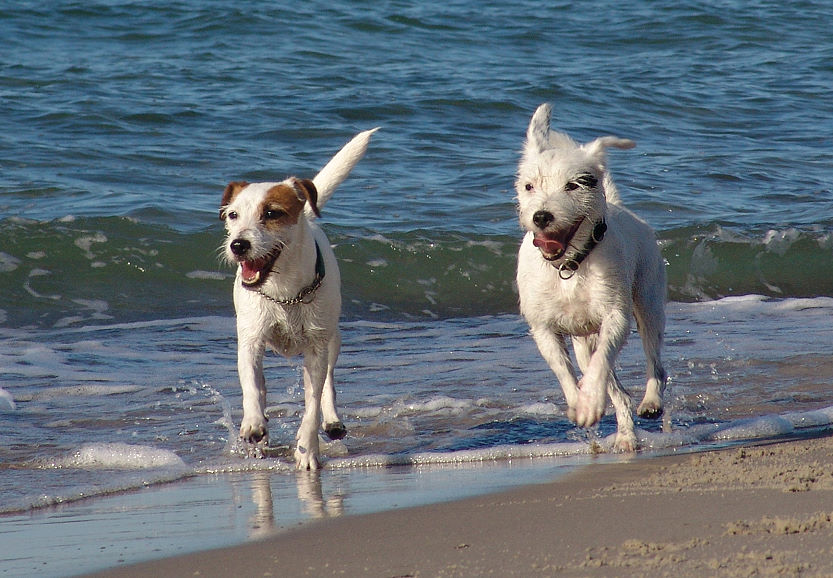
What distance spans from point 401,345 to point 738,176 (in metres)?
6.80

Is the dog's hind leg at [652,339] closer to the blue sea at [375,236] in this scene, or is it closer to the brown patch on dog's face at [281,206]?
the blue sea at [375,236]

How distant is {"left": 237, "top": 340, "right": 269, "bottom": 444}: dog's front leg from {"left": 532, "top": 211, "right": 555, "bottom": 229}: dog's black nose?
1.46 meters

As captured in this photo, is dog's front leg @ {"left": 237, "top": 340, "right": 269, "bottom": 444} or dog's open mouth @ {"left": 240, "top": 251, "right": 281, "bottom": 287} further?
dog's open mouth @ {"left": 240, "top": 251, "right": 281, "bottom": 287}

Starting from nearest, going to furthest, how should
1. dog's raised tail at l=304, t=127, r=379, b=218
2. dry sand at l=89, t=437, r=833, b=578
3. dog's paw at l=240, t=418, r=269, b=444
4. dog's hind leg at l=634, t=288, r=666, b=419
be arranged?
dry sand at l=89, t=437, r=833, b=578 → dog's paw at l=240, t=418, r=269, b=444 → dog's hind leg at l=634, t=288, r=666, b=419 → dog's raised tail at l=304, t=127, r=379, b=218

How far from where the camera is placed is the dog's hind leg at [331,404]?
5.85 metres

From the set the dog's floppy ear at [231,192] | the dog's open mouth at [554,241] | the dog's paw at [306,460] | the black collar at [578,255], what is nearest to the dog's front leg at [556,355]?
the black collar at [578,255]

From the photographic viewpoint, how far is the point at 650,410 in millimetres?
5875

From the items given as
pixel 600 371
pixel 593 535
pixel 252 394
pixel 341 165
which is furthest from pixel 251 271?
pixel 593 535

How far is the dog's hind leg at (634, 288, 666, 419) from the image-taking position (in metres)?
5.95

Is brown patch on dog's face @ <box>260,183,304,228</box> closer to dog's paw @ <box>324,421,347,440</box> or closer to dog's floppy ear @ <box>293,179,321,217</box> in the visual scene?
dog's floppy ear @ <box>293,179,321,217</box>

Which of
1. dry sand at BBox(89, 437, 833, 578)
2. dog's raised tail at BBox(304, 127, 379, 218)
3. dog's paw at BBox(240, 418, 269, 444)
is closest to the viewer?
dry sand at BBox(89, 437, 833, 578)

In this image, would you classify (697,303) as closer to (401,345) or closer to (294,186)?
(401,345)

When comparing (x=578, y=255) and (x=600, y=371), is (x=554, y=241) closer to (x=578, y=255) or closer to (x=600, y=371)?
(x=578, y=255)

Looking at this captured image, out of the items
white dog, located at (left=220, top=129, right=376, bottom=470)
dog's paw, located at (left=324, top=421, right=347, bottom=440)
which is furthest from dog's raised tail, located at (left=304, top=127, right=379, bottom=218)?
dog's paw, located at (left=324, top=421, right=347, bottom=440)
